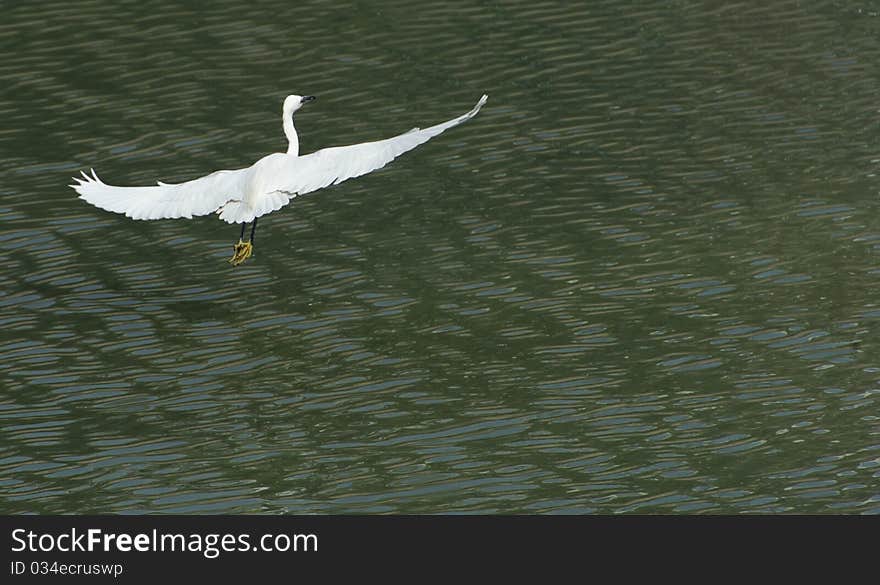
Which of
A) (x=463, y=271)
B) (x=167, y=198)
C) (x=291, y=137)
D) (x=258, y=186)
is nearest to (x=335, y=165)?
(x=258, y=186)

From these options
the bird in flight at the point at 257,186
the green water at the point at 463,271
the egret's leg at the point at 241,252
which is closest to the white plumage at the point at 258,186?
the bird in flight at the point at 257,186

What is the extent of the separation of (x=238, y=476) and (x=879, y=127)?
13.7 metres

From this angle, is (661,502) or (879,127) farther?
(879,127)

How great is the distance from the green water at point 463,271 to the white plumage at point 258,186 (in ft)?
5.35

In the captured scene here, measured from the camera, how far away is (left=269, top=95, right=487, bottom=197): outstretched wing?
19188 millimetres

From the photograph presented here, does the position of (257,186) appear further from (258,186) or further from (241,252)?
(241,252)

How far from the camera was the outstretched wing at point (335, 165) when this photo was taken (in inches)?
755

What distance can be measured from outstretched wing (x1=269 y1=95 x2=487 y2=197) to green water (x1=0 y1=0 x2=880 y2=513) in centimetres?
203

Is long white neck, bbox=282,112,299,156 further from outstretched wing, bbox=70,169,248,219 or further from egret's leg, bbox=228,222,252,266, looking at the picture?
egret's leg, bbox=228,222,252,266

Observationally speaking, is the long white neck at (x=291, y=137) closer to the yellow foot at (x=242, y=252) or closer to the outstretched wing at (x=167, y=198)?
the outstretched wing at (x=167, y=198)

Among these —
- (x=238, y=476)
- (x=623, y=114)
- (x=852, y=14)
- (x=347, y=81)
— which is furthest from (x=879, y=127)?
(x=238, y=476)

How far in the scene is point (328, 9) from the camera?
35.2m

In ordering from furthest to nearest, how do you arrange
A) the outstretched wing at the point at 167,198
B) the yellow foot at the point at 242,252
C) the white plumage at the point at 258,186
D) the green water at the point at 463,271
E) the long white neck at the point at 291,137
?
the yellow foot at the point at 242,252 → the long white neck at the point at 291,137 → the outstretched wing at the point at 167,198 → the white plumage at the point at 258,186 → the green water at the point at 463,271

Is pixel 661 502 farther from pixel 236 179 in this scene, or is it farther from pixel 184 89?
pixel 184 89
